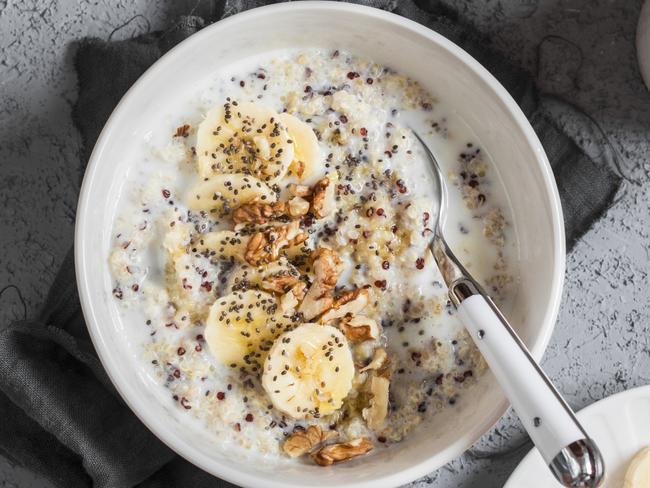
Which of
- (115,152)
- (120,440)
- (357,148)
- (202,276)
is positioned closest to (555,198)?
(357,148)

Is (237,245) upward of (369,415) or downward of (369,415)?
upward

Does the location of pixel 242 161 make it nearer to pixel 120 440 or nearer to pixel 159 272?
pixel 159 272

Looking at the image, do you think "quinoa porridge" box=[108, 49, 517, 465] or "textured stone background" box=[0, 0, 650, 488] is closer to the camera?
"quinoa porridge" box=[108, 49, 517, 465]

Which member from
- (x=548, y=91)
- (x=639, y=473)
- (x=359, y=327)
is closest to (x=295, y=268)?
(x=359, y=327)

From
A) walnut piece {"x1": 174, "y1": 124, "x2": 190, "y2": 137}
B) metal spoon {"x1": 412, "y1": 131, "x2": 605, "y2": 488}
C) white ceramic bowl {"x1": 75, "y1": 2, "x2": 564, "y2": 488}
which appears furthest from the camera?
walnut piece {"x1": 174, "y1": 124, "x2": 190, "y2": 137}

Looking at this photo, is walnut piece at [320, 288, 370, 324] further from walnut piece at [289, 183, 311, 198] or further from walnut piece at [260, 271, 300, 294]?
walnut piece at [289, 183, 311, 198]

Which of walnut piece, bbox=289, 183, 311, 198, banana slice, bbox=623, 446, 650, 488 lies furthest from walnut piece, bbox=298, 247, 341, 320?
banana slice, bbox=623, 446, 650, 488
